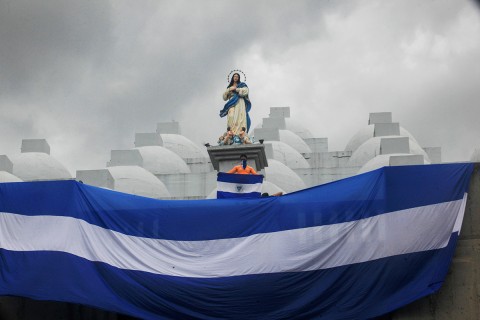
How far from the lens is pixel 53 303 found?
44.0ft

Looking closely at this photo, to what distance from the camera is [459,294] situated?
1257 cm

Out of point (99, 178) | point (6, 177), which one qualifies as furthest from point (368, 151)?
point (6, 177)

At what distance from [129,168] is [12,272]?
624 inches

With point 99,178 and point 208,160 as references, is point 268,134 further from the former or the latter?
point 99,178

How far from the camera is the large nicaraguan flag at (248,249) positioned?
12.4 meters

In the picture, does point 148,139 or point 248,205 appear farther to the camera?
point 148,139

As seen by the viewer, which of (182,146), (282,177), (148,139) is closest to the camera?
(282,177)

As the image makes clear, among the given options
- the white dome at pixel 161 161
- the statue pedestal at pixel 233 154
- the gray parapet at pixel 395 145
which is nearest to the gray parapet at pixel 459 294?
the statue pedestal at pixel 233 154

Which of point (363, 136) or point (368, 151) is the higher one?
point (363, 136)

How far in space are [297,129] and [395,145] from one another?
11.7 meters

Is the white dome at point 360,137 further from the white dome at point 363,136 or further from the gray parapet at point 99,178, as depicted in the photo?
the gray parapet at point 99,178

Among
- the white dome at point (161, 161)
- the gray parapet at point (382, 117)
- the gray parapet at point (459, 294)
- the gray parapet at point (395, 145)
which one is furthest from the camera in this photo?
the gray parapet at point (382, 117)

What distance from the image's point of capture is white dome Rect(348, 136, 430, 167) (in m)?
32.7

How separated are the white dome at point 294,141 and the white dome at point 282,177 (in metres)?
8.88
